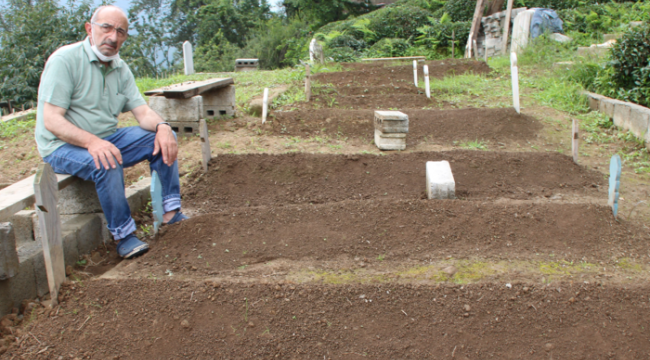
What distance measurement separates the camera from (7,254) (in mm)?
2408

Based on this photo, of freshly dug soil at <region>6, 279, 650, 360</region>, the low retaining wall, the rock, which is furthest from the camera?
the low retaining wall

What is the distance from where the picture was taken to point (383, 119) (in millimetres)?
5422

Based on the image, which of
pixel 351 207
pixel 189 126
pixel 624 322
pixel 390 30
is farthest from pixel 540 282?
pixel 390 30

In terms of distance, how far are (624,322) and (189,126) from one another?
17.2 feet

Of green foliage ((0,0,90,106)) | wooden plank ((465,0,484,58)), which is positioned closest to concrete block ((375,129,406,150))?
wooden plank ((465,0,484,58))

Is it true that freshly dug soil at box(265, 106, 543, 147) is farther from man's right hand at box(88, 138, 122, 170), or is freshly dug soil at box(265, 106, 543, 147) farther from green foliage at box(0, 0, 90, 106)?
green foliage at box(0, 0, 90, 106)

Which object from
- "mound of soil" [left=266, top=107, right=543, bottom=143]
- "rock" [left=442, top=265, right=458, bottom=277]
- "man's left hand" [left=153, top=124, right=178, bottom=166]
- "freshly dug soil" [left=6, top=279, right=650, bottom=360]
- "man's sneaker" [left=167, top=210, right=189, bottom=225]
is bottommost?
"freshly dug soil" [left=6, top=279, right=650, bottom=360]

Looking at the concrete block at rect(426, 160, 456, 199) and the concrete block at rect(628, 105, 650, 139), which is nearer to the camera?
the concrete block at rect(426, 160, 456, 199)

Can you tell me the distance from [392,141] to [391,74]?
546cm

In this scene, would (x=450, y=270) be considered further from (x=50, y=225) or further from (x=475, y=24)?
(x=475, y=24)

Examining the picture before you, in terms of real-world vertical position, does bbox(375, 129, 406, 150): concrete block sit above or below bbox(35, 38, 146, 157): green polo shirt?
below

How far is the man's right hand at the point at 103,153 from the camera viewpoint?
2.83 m

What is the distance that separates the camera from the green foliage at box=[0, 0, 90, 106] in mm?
13898

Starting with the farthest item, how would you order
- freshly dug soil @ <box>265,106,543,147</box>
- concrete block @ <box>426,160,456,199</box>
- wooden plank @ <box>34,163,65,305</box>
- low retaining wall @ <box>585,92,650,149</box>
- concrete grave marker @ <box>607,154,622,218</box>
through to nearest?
freshly dug soil @ <box>265,106,543,147</box>
low retaining wall @ <box>585,92,650,149</box>
concrete block @ <box>426,160,456,199</box>
concrete grave marker @ <box>607,154,622,218</box>
wooden plank @ <box>34,163,65,305</box>
